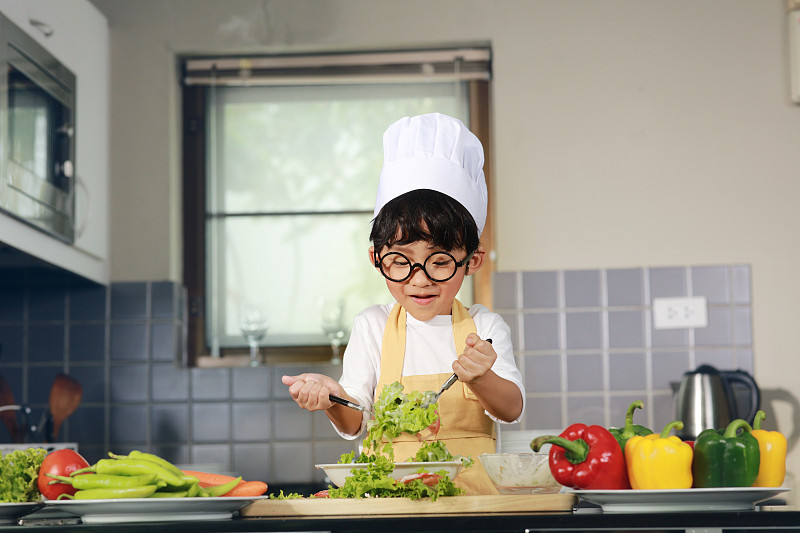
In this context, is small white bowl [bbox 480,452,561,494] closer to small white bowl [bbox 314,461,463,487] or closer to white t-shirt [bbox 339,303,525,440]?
small white bowl [bbox 314,461,463,487]

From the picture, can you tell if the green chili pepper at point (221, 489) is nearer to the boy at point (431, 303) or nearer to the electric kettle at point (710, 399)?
the boy at point (431, 303)

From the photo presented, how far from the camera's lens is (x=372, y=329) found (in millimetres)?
1667

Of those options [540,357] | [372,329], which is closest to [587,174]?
[540,357]

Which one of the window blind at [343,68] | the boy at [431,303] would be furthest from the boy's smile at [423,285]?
the window blind at [343,68]

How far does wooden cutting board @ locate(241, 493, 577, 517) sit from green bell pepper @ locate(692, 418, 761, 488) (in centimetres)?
16

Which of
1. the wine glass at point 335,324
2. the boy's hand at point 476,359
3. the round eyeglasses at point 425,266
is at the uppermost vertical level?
the round eyeglasses at point 425,266

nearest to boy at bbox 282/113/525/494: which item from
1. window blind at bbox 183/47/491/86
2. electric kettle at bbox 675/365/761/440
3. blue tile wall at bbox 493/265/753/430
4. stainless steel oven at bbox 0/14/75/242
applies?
stainless steel oven at bbox 0/14/75/242

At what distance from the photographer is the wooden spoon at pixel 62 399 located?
281cm

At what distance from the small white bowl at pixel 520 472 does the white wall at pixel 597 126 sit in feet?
5.88

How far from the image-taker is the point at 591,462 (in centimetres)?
114

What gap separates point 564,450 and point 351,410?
1.35ft

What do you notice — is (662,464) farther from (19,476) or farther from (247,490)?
(19,476)

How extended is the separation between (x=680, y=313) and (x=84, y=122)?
6.22ft

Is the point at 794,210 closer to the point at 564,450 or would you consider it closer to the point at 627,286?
the point at 627,286
